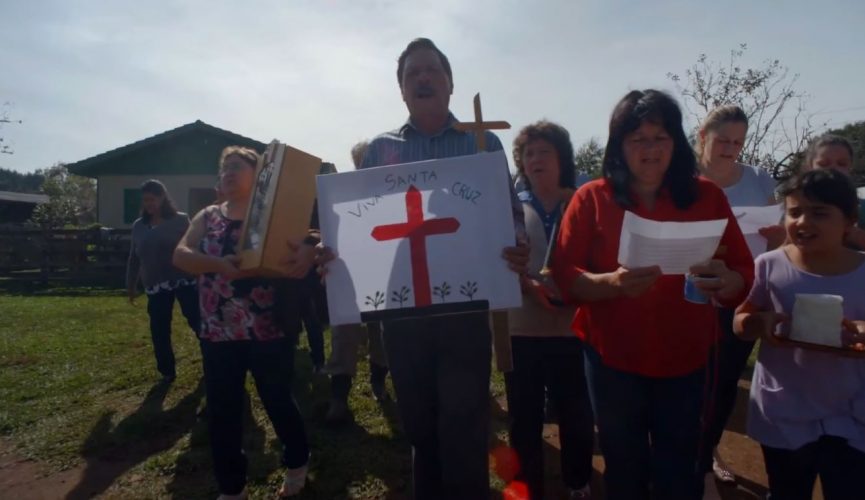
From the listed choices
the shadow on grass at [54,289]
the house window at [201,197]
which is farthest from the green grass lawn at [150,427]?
the shadow on grass at [54,289]

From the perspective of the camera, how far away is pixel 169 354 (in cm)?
564

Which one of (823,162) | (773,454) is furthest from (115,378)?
(823,162)

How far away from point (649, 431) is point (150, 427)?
3.85 metres

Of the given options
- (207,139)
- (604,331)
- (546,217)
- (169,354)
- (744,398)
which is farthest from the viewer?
(207,139)

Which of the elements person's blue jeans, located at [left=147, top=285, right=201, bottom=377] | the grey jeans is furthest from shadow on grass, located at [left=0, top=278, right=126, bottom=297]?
the grey jeans

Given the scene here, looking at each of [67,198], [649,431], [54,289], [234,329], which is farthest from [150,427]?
[67,198]

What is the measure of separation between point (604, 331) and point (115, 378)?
5416 millimetres

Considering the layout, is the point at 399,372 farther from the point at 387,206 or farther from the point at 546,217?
the point at 546,217

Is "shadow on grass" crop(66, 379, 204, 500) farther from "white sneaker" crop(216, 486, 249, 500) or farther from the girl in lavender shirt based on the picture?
the girl in lavender shirt

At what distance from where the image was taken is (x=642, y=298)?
2.06 metres

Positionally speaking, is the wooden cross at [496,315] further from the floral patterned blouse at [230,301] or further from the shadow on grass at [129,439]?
the shadow on grass at [129,439]

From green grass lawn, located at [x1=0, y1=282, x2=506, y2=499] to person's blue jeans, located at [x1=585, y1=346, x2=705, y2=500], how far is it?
162 centimetres

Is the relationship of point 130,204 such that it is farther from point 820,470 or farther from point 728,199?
point 820,470

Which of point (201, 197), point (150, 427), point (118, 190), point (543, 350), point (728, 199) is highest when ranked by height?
point (118, 190)
